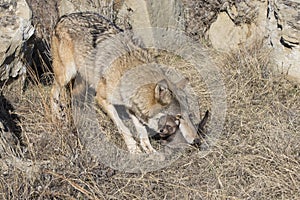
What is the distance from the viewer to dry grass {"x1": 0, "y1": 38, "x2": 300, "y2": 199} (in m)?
4.11

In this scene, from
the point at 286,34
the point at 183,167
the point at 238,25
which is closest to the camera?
the point at 183,167

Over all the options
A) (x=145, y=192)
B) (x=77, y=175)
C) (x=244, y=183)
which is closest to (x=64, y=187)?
(x=77, y=175)

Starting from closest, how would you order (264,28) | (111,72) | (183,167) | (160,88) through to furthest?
(160,88) → (183,167) → (111,72) → (264,28)

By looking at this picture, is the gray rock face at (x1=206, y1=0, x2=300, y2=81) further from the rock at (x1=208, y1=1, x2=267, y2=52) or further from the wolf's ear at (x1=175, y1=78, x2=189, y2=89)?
the wolf's ear at (x1=175, y1=78, x2=189, y2=89)

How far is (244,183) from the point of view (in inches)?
169

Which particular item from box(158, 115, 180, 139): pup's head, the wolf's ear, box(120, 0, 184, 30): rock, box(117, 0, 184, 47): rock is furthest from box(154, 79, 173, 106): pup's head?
box(120, 0, 184, 30): rock

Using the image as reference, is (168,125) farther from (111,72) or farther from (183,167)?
(111,72)


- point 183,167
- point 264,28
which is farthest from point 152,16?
point 183,167

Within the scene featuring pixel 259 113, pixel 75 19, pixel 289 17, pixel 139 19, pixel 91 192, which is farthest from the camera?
pixel 139 19

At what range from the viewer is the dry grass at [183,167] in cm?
411

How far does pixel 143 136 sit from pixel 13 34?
7.06 ft

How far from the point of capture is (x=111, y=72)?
199 inches

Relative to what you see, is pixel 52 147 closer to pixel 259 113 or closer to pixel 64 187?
pixel 64 187

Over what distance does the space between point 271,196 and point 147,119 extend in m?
1.37
